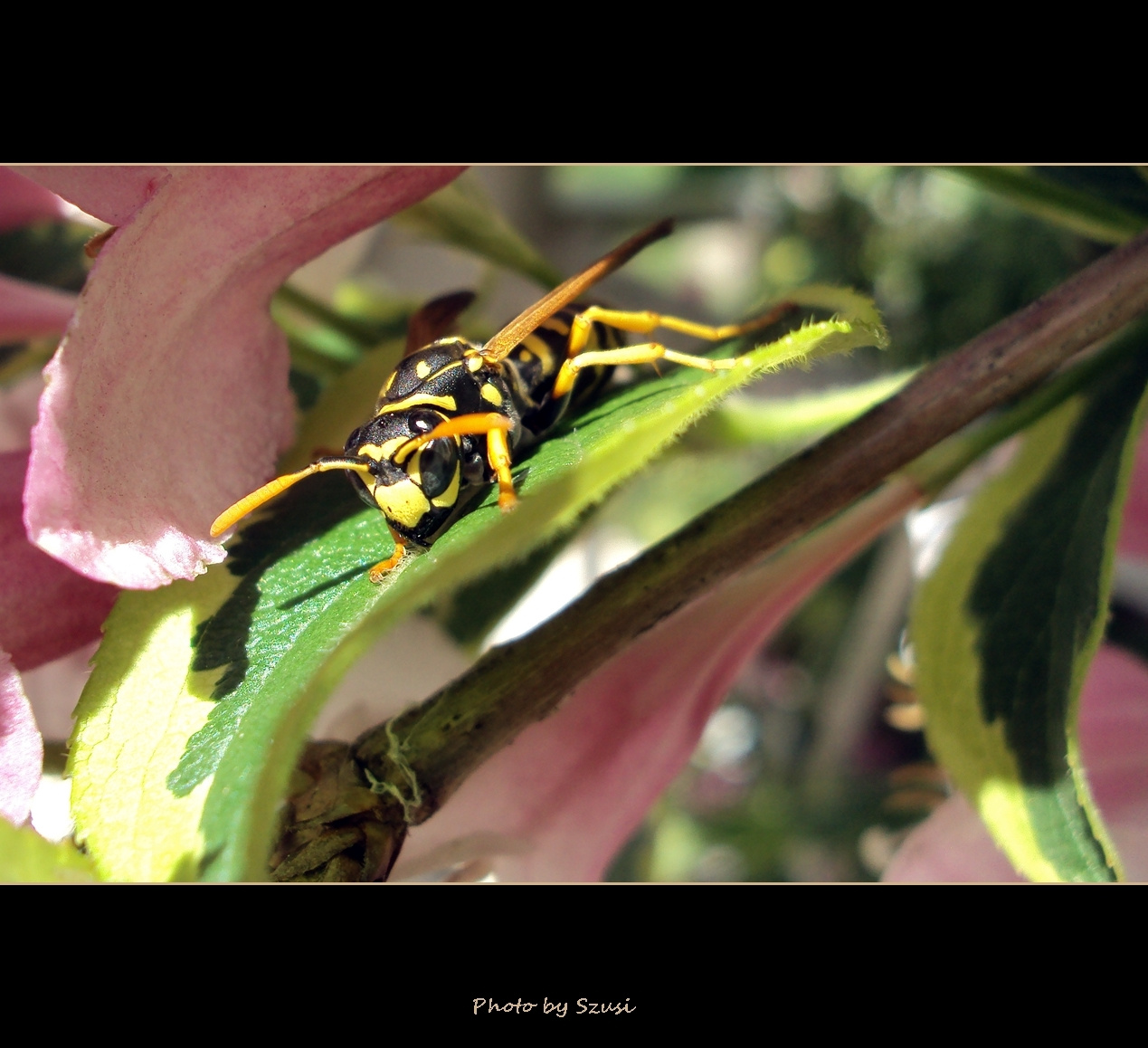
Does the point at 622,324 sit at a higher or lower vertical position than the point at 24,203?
lower

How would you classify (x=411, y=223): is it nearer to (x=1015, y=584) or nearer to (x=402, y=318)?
(x=402, y=318)

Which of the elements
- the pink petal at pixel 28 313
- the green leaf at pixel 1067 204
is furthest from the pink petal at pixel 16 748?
the green leaf at pixel 1067 204

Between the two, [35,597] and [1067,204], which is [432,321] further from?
[1067,204]

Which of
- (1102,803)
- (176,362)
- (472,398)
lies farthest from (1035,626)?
(176,362)

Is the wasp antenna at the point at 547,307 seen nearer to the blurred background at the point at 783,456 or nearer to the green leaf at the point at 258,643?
the green leaf at the point at 258,643

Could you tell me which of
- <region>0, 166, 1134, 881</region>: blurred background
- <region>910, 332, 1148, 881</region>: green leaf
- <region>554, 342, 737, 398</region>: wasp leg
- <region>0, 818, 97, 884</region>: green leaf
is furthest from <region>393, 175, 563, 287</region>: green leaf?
<region>0, 818, 97, 884</region>: green leaf
